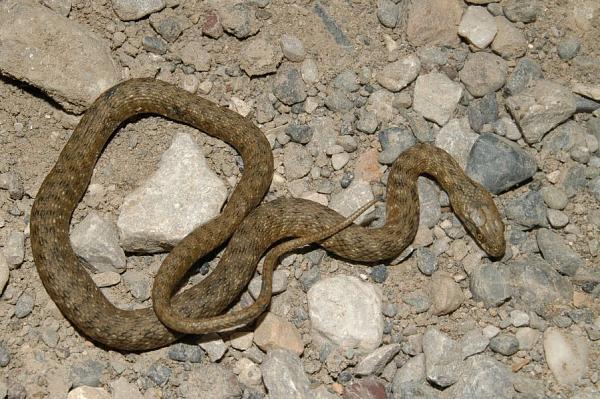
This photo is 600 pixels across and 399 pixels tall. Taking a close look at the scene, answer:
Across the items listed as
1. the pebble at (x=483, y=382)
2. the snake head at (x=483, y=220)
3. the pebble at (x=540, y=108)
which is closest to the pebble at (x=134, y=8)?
the snake head at (x=483, y=220)

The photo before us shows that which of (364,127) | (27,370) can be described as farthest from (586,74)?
(27,370)

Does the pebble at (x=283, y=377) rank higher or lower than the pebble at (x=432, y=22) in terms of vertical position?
lower

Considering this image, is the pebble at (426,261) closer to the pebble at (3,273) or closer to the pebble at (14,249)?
the pebble at (14,249)

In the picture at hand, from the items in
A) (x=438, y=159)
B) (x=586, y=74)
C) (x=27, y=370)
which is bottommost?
(x=27, y=370)

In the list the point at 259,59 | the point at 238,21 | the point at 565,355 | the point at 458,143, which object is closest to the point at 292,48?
the point at 259,59

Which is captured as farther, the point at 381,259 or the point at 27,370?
the point at 381,259

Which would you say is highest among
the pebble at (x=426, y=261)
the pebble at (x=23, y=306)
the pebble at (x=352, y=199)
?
the pebble at (x=352, y=199)

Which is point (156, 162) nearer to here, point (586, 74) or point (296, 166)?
point (296, 166)

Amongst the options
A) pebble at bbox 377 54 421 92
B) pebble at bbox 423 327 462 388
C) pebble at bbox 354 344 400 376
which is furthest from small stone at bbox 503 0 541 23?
pebble at bbox 354 344 400 376
